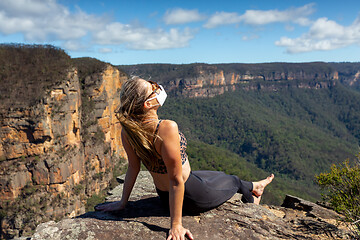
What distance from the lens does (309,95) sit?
590ft

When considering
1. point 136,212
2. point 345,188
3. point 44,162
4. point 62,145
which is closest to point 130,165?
point 136,212

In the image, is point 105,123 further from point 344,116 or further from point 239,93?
point 344,116

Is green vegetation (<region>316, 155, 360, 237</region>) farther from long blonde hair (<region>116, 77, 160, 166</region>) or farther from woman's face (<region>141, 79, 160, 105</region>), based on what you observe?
woman's face (<region>141, 79, 160, 105</region>)

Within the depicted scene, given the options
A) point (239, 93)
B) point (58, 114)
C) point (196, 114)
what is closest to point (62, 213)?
point (58, 114)

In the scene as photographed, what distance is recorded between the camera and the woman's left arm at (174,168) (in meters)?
3.17

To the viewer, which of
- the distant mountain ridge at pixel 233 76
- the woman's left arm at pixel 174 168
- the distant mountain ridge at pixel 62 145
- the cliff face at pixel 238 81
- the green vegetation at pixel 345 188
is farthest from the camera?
the distant mountain ridge at pixel 233 76

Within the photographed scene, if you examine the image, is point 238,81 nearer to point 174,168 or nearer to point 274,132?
point 274,132

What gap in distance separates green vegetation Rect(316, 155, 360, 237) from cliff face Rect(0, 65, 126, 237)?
93.9ft

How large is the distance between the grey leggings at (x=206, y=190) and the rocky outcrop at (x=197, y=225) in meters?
0.18

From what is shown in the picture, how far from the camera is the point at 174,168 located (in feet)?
10.7

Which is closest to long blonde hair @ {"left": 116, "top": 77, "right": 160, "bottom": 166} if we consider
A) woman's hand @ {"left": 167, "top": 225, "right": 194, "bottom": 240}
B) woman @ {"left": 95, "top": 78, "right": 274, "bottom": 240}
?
woman @ {"left": 95, "top": 78, "right": 274, "bottom": 240}

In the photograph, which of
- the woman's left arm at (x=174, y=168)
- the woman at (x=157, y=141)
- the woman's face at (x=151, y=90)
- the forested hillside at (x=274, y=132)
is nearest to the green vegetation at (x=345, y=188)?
the woman at (x=157, y=141)

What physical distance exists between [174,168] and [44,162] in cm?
2987

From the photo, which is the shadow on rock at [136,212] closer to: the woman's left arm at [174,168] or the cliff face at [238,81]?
the woman's left arm at [174,168]
